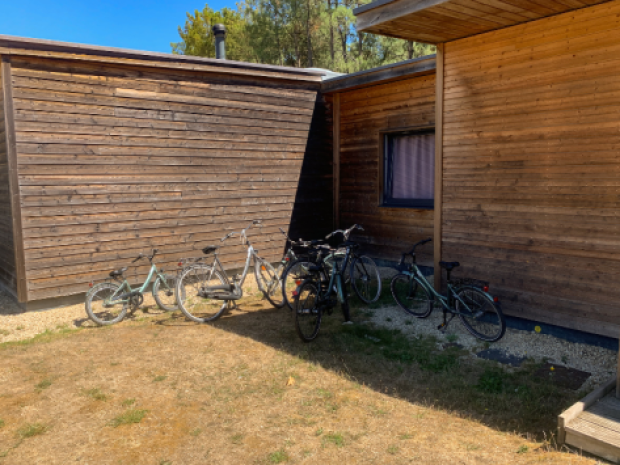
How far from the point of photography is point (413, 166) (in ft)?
29.7

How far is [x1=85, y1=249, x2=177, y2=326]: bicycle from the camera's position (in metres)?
Result: 6.72

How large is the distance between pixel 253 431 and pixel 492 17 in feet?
16.1

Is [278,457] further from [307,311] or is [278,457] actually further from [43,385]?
[43,385]

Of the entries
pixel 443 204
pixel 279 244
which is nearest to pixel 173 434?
pixel 443 204

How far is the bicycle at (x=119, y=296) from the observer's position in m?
6.72

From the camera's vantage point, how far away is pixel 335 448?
3.62 metres

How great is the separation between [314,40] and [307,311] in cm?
2052

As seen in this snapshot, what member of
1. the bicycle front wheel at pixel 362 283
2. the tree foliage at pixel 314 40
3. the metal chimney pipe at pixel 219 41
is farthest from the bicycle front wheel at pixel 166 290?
the tree foliage at pixel 314 40

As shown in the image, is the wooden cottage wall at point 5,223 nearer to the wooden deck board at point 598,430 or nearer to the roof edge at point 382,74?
the roof edge at point 382,74

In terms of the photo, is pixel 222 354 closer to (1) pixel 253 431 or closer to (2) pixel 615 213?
(1) pixel 253 431

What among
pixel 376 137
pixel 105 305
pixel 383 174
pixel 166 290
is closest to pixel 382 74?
pixel 376 137

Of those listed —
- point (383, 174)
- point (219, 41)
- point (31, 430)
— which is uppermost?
point (219, 41)

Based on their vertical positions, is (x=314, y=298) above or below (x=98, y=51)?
below

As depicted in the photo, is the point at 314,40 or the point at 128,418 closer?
the point at 128,418
